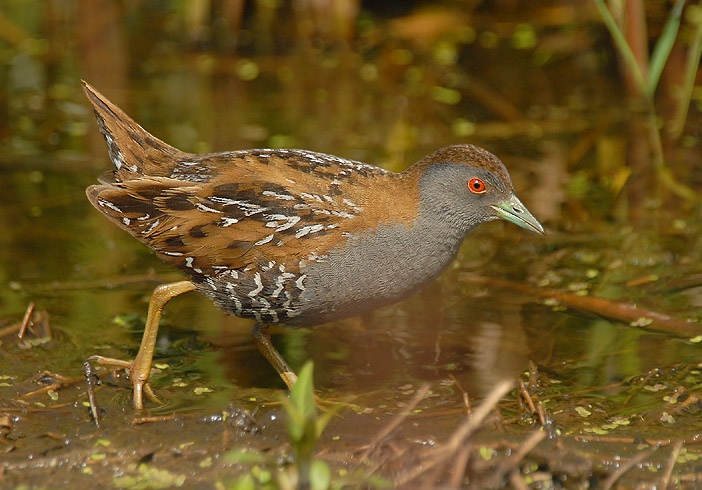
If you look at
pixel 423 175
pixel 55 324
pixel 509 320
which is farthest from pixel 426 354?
pixel 55 324

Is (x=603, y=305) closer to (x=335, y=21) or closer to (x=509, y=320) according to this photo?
(x=509, y=320)

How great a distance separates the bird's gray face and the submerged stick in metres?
1.22

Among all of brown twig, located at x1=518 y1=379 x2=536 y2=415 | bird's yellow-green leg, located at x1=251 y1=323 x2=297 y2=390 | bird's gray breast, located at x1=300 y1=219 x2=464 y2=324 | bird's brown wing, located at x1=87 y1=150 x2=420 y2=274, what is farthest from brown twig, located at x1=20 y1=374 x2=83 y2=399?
brown twig, located at x1=518 y1=379 x2=536 y2=415

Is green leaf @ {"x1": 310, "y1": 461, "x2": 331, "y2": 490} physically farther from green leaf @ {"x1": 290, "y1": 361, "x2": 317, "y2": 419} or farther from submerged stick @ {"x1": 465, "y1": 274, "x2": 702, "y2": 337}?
submerged stick @ {"x1": 465, "y1": 274, "x2": 702, "y2": 337}

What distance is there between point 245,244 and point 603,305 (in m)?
2.25

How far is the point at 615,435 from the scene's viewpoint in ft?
14.5

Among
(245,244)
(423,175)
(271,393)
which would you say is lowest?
(271,393)

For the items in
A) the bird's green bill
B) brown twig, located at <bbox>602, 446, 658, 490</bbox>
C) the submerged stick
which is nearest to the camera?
brown twig, located at <bbox>602, 446, 658, 490</bbox>

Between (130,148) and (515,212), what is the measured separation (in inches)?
78.8

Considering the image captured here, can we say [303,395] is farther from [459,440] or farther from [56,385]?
[56,385]

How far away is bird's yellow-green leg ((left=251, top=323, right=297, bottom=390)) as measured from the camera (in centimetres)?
497

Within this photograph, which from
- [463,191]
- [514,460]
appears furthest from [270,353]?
[514,460]

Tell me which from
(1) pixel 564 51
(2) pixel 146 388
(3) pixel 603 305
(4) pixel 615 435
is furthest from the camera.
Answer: (1) pixel 564 51

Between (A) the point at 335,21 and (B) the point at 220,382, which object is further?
(A) the point at 335,21
